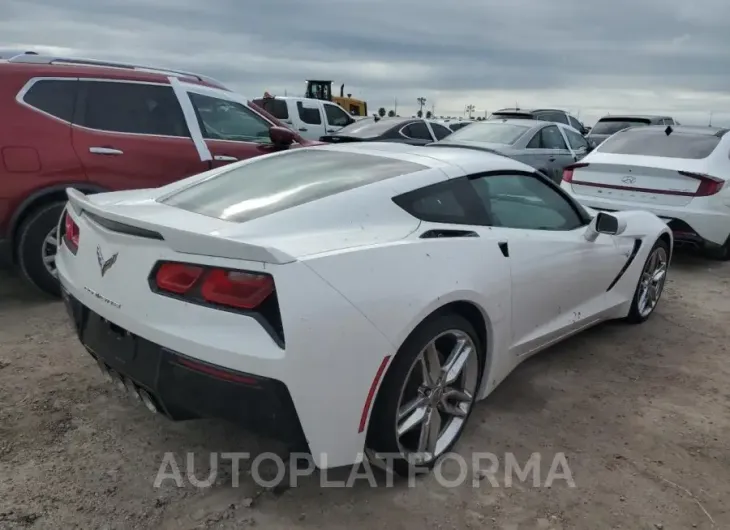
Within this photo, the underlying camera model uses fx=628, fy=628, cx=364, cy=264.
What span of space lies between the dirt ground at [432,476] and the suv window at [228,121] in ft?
7.63

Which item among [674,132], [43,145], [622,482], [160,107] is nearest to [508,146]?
[674,132]

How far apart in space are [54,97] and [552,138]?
7731mm

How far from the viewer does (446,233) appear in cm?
280

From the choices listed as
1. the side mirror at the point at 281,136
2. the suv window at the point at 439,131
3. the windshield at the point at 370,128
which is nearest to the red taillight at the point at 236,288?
the side mirror at the point at 281,136

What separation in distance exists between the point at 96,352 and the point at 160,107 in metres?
3.40

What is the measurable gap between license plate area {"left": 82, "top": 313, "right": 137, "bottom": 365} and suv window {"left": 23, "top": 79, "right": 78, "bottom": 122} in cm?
282

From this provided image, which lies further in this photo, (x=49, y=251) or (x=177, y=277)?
(x=49, y=251)

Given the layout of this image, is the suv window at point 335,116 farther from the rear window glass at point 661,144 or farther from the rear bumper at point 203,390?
the rear bumper at point 203,390

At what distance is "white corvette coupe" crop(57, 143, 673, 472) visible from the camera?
84.8 inches

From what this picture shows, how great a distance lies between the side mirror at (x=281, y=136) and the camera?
5996mm

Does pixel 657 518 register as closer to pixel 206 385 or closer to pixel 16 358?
pixel 206 385

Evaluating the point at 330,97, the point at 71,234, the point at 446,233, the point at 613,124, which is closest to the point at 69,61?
the point at 71,234

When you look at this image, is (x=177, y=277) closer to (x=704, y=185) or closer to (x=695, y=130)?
(x=704, y=185)

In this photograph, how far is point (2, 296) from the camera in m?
4.92
